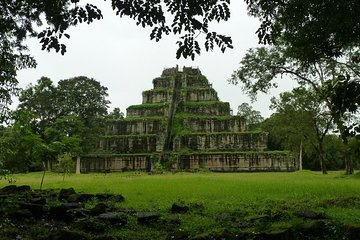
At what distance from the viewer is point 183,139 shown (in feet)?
119

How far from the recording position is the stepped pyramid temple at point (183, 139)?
33.9m

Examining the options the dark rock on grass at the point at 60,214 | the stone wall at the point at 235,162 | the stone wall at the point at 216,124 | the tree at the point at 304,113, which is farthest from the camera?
the stone wall at the point at 216,124

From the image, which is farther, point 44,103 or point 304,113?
point 44,103

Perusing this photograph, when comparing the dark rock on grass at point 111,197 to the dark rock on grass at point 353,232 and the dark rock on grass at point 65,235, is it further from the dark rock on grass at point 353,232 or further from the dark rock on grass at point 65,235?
the dark rock on grass at point 353,232

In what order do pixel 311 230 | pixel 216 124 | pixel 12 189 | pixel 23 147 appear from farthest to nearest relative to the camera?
pixel 216 124
pixel 23 147
pixel 12 189
pixel 311 230

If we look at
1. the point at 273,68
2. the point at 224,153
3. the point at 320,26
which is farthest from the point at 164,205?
the point at 224,153

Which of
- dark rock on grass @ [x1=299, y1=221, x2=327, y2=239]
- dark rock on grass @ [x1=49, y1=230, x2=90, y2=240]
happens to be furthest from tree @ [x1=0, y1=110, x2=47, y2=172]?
dark rock on grass @ [x1=299, y1=221, x2=327, y2=239]

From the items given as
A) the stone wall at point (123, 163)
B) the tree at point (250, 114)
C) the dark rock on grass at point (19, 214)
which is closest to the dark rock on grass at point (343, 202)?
the dark rock on grass at point (19, 214)

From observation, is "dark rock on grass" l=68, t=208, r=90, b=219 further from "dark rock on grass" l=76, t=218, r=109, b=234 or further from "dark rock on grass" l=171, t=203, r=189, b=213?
"dark rock on grass" l=171, t=203, r=189, b=213

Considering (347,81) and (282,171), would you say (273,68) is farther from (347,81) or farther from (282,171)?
(347,81)

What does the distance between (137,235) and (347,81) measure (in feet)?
16.0

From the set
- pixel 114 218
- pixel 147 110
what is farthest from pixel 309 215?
pixel 147 110

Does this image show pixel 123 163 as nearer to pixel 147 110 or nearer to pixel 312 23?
pixel 147 110

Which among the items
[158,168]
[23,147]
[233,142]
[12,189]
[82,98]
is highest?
[82,98]
